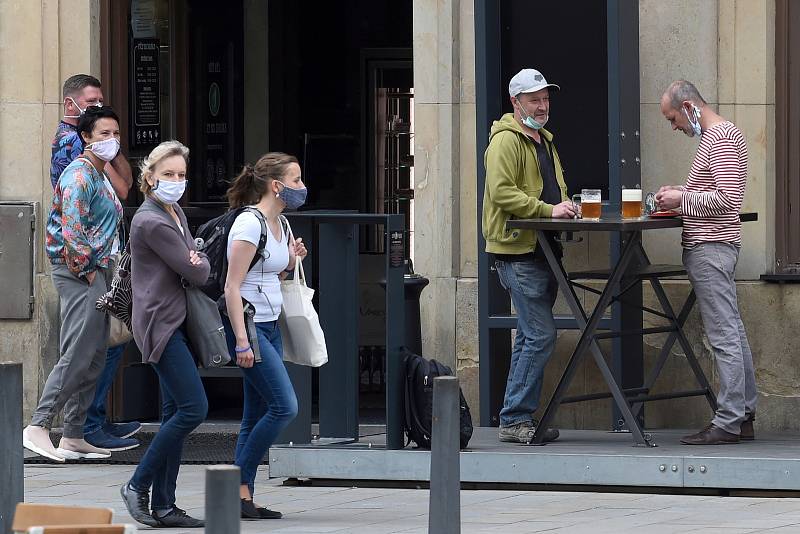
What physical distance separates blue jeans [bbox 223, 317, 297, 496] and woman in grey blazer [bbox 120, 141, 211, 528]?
0.90 feet

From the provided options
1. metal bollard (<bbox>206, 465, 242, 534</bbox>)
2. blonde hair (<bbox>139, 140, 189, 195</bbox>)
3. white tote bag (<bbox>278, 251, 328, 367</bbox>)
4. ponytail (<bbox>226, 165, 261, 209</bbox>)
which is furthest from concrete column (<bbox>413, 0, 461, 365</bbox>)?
metal bollard (<bbox>206, 465, 242, 534</bbox>)

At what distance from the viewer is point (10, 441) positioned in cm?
648

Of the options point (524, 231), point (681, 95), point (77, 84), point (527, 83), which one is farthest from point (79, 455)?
point (681, 95)

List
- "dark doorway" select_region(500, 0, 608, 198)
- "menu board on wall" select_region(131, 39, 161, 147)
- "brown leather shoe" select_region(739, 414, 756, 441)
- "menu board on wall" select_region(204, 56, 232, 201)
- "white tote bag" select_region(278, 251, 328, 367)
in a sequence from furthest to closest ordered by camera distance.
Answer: "menu board on wall" select_region(204, 56, 232, 201)
"menu board on wall" select_region(131, 39, 161, 147)
"dark doorway" select_region(500, 0, 608, 198)
"brown leather shoe" select_region(739, 414, 756, 441)
"white tote bag" select_region(278, 251, 328, 367)

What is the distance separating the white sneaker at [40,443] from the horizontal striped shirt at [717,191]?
3.53m

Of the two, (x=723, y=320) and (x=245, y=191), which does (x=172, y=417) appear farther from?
(x=723, y=320)

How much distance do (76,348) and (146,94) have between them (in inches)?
98.6

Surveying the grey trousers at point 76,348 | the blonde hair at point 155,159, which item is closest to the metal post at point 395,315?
the blonde hair at point 155,159

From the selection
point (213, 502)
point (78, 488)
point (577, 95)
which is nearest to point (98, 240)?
point (78, 488)

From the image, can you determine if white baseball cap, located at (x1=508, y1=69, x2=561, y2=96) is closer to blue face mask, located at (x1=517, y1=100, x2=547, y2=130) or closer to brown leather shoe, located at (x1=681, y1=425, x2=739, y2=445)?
blue face mask, located at (x1=517, y1=100, x2=547, y2=130)

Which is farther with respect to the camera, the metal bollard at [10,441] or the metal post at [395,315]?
the metal post at [395,315]

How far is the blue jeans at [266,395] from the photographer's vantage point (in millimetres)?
7719

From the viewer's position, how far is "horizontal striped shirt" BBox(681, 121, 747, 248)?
868 cm

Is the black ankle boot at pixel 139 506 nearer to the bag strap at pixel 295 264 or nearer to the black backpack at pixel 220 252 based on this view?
the black backpack at pixel 220 252
